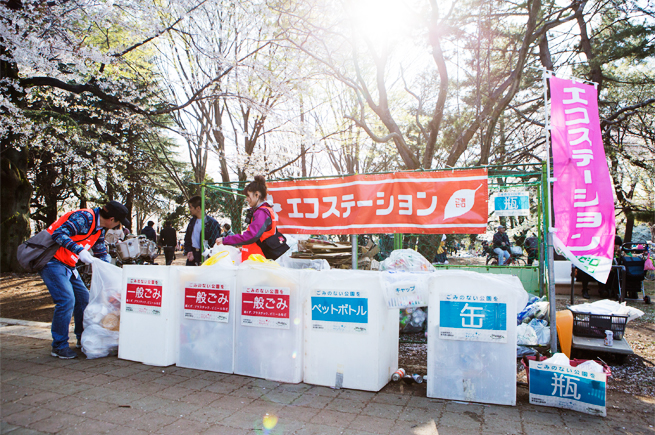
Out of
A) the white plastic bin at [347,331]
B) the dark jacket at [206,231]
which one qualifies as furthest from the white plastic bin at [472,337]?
the dark jacket at [206,231]

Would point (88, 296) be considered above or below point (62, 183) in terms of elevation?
below

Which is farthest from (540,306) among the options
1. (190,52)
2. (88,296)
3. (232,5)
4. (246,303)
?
(190,52)

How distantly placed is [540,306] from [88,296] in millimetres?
5468

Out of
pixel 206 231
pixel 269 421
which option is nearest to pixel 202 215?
pixel 206 231

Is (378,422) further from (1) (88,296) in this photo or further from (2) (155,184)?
(2) (155,184)

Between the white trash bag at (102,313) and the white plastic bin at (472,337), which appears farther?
the white trash bag at (102,313)

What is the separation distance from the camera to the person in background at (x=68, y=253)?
13.4 ft

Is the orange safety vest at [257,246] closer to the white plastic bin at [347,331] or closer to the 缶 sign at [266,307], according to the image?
the 缶 sign at [266,307]

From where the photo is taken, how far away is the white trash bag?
14.1ft

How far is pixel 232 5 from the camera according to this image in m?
11.4

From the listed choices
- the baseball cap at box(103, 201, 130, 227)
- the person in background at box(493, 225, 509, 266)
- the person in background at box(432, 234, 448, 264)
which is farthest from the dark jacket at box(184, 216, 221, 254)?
the person in background at box(493, 225, 509, 266)

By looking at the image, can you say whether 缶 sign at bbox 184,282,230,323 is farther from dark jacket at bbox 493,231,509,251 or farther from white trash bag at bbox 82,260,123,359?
dark jacket at bbox 493,231,509,251

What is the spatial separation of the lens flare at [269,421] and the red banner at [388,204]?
3051 mm

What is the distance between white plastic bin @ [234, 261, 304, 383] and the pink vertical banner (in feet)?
8.84
